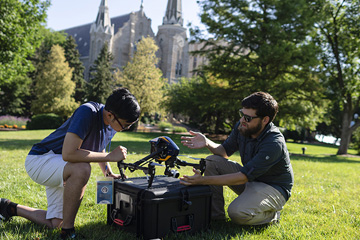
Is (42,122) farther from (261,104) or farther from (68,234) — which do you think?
(261,104)

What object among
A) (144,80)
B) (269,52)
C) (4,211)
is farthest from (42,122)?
(4,211)

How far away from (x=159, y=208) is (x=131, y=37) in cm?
5570

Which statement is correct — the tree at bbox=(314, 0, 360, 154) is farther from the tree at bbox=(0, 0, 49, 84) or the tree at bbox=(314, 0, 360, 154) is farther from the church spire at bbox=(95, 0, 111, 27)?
the church spire at bbox=(95, 0, 111, 27)

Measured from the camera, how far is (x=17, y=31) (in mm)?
16266

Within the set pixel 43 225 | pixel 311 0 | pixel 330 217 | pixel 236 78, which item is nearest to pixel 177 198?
pixel 43 225

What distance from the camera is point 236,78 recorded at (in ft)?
59.0

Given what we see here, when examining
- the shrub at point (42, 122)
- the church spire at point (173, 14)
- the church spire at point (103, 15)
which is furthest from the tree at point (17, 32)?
the church spire at point (173, 14)

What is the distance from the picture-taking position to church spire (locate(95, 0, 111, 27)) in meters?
53.0

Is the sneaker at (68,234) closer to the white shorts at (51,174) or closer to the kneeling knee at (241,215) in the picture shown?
the white shorts at (51,174)

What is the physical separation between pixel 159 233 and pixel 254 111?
1.46 m

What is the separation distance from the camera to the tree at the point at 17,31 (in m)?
15.6

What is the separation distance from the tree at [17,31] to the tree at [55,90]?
13.6m

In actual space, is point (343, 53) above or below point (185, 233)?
above

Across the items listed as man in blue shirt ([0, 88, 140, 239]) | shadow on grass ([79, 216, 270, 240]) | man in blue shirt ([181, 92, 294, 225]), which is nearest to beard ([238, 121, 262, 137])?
man in blue shirt ([181, 92, 294, 225])
